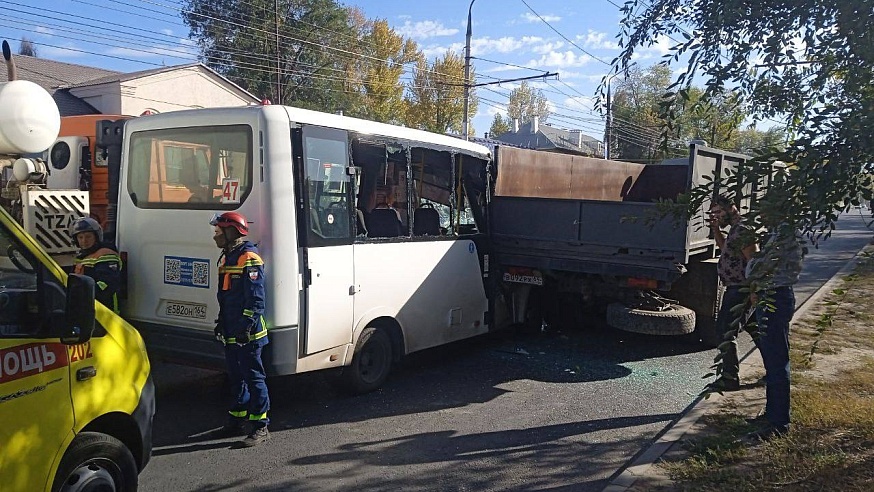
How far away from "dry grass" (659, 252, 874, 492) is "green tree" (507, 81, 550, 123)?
65.9m

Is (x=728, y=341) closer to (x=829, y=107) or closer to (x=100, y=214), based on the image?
(x=829, y=107)

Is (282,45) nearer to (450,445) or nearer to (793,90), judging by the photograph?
(450,445)

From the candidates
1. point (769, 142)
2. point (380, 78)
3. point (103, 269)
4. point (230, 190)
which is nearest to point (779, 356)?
point (769, 142)

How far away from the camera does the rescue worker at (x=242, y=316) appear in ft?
16.2

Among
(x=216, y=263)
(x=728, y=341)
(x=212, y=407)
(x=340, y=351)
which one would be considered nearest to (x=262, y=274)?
(x=216, y=263)

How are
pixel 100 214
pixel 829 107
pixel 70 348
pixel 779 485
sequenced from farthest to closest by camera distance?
1. pixel 100 214
2. pixel 779 485
3. pixel 70 348
4. pixel 829 107

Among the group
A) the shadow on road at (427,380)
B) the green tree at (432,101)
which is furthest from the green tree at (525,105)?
the shadow on road at (427,380)

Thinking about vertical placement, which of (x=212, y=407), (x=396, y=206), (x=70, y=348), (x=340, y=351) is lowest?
(x=212, y=407)

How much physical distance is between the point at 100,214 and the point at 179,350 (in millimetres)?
3034

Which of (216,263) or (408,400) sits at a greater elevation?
(216,263)

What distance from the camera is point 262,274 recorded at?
502cm

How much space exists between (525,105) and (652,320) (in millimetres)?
67257

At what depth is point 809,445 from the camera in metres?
4.95

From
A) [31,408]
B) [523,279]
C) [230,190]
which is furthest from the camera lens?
[523,279]
